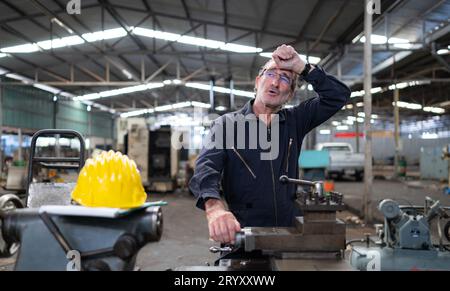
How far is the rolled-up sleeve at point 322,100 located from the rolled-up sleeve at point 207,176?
531mm

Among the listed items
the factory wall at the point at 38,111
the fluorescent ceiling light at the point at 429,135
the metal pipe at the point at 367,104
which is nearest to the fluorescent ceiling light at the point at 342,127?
the fluorescent ceiling light at the point at 429,135

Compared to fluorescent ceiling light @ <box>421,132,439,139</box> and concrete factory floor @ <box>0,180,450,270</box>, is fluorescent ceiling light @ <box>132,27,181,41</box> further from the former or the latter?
fluorescent ceiling light @ <box>421,132,439,139</box>

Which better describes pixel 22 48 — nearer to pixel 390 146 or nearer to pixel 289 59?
pixel 289 59

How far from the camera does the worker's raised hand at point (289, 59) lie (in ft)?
5.04

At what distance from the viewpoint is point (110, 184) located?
0.88m

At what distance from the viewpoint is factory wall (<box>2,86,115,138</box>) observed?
510 inches

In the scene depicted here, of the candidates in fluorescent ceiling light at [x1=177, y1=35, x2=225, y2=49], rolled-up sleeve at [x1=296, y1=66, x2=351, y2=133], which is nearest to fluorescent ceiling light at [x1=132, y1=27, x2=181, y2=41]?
fluorescent ceiling light at [x1=177, y1=35, x2=225, y2=49]

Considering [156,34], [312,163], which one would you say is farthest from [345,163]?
[156,34]

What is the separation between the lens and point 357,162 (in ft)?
43.2

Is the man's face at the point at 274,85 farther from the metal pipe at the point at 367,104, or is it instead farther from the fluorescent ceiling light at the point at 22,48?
the fluorescent ceiling light at the point at 22,48

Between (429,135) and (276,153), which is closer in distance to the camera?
(276,153)

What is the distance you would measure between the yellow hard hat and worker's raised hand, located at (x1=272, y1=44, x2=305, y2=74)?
89 centimetres

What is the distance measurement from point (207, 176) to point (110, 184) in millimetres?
617

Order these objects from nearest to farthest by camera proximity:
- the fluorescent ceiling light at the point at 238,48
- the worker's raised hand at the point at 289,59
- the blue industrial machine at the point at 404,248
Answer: the blue industrial machine at the point at 404,248 → the worker's raised hand at the point at 289,59 → the fluorescent ceiling light at the point at 238,48
